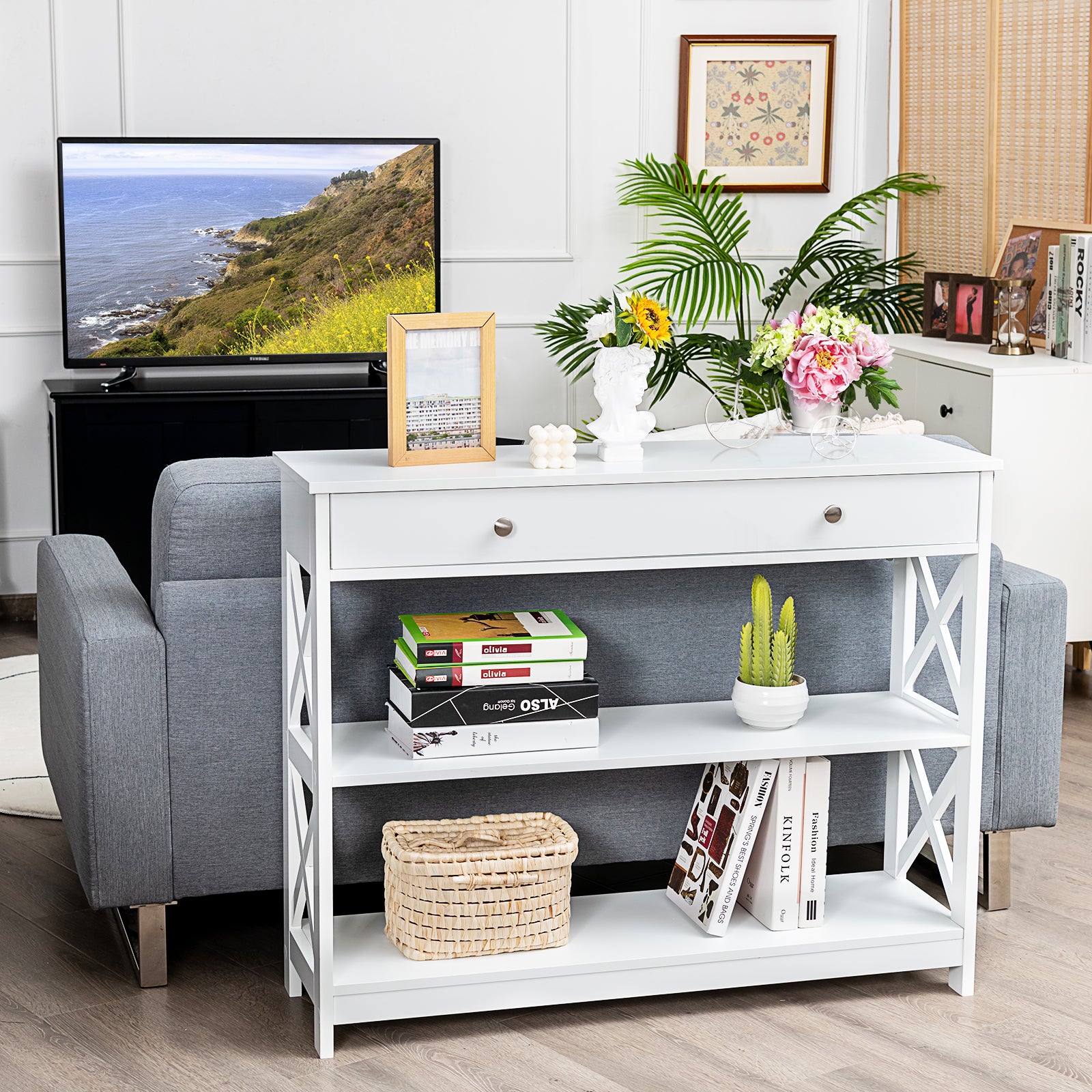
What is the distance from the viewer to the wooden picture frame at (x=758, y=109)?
5660mm

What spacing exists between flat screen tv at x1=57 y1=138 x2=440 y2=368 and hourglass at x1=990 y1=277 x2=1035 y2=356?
1984mm

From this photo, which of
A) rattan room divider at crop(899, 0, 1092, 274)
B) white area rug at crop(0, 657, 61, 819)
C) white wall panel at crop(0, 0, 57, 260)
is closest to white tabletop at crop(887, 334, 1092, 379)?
rattan room divider at crop(899, 0, 1092, 274)

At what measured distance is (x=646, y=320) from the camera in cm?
237

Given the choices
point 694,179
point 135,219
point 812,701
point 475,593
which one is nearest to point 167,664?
point 475,593

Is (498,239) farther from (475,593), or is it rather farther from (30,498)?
(475,593)

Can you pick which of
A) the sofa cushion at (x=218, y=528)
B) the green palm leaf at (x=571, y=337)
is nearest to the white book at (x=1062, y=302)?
the green palm leaf at (x=571, y=337)

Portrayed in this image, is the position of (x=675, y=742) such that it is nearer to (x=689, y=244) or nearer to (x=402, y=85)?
(x=689, y=244)

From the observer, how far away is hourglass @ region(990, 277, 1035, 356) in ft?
14.8

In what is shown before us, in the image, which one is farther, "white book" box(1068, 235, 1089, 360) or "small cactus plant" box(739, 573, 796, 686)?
"white book" box(1068, 235, 1089, 360)

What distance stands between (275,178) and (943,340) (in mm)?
2335

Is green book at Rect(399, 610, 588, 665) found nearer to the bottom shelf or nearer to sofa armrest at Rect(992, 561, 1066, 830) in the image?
the bottom shelf

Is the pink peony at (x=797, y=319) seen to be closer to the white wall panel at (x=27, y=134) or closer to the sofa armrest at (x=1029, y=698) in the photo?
the sofa armrest at (x=1029, y=698)

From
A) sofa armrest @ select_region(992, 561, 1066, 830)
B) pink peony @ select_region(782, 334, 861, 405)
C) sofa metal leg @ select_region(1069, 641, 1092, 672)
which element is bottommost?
sofa metal leg @ select_region(1069, 641, 1092, 672)

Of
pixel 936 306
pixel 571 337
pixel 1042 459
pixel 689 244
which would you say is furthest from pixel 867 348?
pixel 689 244
